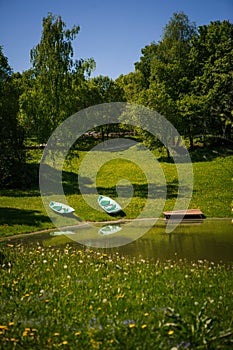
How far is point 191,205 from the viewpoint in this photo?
91.7 ft

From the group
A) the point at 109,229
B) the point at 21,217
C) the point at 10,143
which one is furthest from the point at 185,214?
the point at 10,143

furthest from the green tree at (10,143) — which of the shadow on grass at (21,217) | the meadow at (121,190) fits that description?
the shadow on grass at (21,217)

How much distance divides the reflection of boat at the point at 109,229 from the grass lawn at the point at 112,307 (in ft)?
28.4

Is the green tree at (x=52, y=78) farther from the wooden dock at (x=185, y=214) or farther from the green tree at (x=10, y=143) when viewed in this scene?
the wooden dock at (x=185, y=214)

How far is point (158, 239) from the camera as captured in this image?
19328mm

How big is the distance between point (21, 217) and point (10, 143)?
487 inches

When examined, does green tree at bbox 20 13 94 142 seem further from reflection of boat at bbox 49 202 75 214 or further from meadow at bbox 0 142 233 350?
meadow at bbox 0 142 233 350

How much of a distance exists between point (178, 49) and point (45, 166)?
27.3 metres

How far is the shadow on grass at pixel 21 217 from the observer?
2302cm

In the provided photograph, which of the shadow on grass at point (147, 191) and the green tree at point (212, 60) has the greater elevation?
the green tree at point (212, 60)

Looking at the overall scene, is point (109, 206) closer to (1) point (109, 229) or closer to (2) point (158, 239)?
(1) point (109, 229)

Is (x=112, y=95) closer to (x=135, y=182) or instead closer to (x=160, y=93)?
(x=160, y=93)

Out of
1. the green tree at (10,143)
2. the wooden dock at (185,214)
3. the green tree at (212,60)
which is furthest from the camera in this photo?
the green tree at (212,60)

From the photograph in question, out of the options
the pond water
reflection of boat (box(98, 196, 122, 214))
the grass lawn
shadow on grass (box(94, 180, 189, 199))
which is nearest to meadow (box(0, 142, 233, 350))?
the grass lawn
